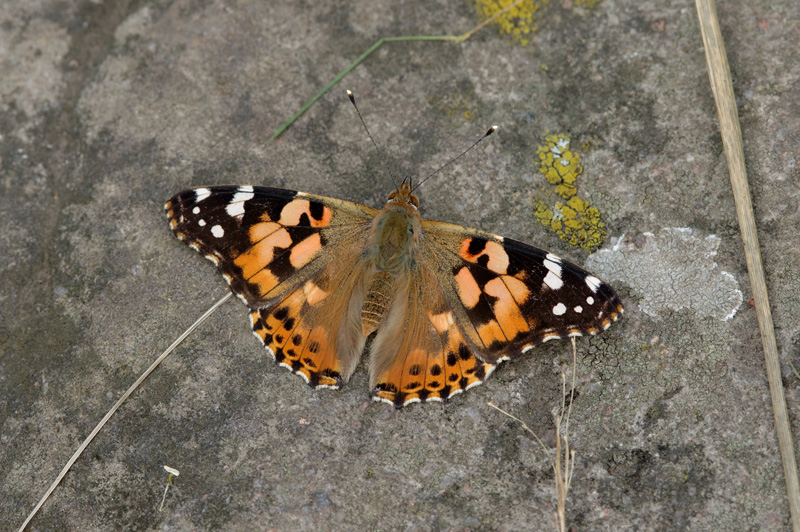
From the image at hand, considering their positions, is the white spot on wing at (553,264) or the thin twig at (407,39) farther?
the thin twig at (407,39)

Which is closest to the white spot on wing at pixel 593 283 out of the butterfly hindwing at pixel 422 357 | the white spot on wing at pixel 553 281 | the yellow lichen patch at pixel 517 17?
the white spot on wing at pixel 553 281

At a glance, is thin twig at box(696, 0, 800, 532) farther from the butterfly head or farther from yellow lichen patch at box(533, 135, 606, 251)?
the butterfly head

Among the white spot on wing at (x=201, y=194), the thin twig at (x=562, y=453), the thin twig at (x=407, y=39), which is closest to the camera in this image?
the thin twig at (x=562, y=453)

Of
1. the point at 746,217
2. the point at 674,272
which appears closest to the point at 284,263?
the point at 674,272

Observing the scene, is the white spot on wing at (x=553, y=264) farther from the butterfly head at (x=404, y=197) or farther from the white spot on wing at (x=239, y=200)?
the white spot on wing at (x=239, y=200)

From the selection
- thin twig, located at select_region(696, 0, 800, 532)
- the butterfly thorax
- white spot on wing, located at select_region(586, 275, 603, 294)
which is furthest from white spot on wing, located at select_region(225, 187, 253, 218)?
thin twig, located at select_region(696, 0, 800, 532)

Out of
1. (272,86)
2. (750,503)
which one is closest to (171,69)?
(272,86)

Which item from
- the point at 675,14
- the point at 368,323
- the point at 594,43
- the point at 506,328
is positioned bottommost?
the point at 368,323

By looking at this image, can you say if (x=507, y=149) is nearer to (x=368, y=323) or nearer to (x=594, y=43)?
(x=594, y=43)
